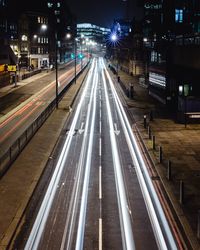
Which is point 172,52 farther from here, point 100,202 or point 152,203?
point 100,202

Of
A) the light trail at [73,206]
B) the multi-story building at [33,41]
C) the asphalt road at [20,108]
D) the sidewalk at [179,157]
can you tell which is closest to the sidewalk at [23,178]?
the light trail at [73,206]

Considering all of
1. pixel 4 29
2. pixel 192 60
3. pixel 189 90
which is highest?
pixel 4 29

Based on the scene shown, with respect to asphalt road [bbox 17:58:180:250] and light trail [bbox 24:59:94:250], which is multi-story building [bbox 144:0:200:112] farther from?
light trail [bbox 24:59:94:250]

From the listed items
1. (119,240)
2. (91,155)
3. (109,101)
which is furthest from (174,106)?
(119,240)

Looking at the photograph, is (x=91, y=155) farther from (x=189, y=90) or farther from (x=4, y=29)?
(x=4, y=29)

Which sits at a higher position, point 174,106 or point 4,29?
point 4,29

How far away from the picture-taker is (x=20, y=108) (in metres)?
47.2

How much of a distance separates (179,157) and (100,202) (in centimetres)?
857

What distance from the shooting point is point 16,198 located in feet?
59.2

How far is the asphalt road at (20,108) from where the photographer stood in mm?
33125

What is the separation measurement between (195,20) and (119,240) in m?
66.2

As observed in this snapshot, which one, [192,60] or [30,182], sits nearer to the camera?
[30,182]

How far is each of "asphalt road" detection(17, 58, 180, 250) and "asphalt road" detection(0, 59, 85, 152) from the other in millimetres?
4789

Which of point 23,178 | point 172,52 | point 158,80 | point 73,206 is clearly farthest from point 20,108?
point 73,206
